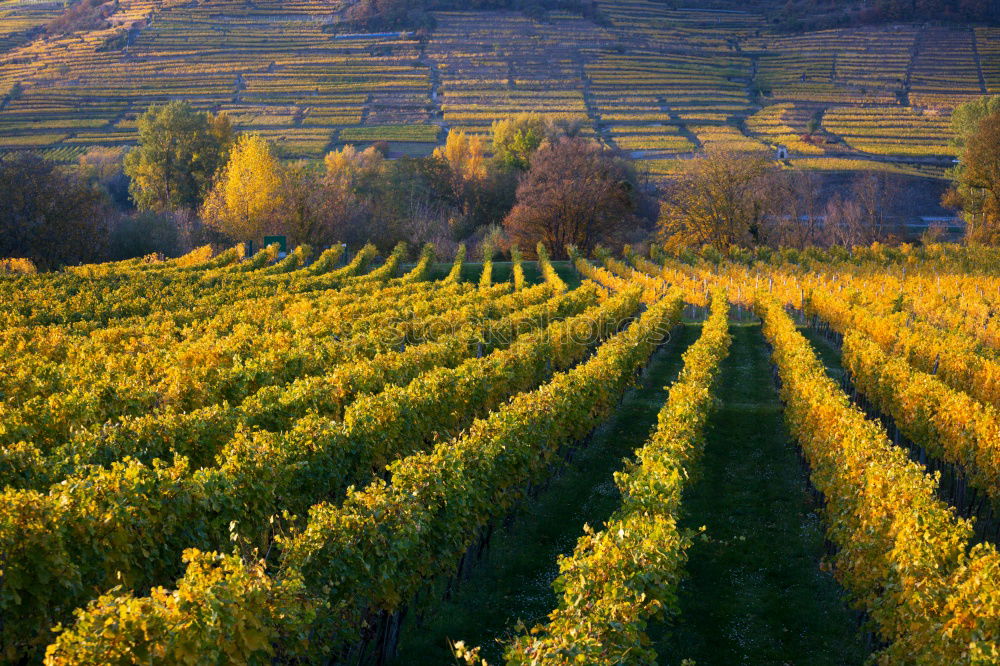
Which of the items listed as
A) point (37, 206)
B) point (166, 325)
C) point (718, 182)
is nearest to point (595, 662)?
point (166, 325)

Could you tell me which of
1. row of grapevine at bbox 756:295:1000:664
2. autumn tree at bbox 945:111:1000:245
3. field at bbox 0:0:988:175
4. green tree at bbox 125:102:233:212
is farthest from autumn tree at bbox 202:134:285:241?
autumn tree at bbox 945:111:1000:245

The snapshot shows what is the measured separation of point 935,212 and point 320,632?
93.7m

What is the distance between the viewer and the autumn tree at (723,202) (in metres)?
63.8

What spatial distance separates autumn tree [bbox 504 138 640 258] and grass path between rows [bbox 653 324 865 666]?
1771 inches

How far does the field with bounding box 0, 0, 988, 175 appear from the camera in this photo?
9925 centimetres

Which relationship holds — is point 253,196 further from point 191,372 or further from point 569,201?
point 191,372

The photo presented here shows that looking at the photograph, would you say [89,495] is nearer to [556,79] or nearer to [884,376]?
[884,376]

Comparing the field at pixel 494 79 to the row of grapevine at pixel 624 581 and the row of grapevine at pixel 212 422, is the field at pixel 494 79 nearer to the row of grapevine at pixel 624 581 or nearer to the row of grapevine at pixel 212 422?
the row of grapevine at pixel 212 422

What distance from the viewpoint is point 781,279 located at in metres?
40.5

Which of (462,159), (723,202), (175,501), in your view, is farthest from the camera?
(462,159)

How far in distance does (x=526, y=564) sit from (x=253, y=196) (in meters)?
51.1

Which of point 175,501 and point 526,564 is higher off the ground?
point 175,501

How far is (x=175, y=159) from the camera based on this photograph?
7450 centimetres

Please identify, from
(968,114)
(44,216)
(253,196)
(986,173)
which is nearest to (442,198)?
(253,196)
